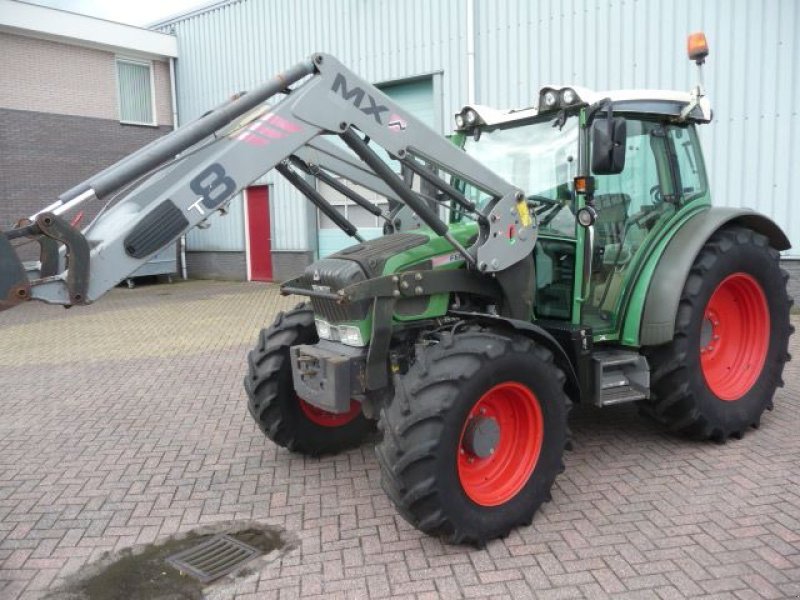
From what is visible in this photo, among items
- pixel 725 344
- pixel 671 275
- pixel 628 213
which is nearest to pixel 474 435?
pixel 671 275

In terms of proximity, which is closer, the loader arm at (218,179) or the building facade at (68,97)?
the loader arm at (218,179)

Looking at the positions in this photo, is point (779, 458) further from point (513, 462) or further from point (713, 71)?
point (713, 71)

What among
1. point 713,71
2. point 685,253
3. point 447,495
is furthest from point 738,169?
point 447,495

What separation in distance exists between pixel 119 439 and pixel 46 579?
6.74ft

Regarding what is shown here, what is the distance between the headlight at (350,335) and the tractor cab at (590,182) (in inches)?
45.4

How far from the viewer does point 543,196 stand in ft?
14.6

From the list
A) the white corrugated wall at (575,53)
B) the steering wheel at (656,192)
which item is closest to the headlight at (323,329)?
the steering wheel at (656,192)

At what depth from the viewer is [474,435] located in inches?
138

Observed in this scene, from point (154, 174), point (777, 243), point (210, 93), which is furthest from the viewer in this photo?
point (210, 93)

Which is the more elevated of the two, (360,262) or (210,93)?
(210,93)

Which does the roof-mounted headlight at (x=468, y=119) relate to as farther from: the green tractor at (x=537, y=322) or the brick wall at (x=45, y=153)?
the brick wall at (x=45, y=153)

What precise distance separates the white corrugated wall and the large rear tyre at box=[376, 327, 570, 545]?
7.14 m

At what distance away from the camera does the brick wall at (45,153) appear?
1512 centimetres

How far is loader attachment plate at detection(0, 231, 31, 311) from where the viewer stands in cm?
252
